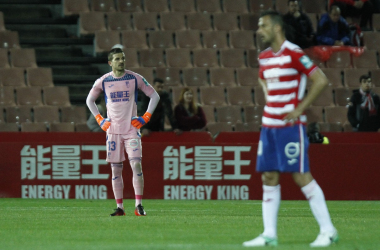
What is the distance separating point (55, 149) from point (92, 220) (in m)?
5.06

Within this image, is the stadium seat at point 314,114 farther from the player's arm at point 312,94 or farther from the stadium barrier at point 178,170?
the player's arm at point 312,94

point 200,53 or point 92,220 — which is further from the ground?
point 200,53

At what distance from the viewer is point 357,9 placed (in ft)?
59.7

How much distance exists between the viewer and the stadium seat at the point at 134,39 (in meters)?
16.6

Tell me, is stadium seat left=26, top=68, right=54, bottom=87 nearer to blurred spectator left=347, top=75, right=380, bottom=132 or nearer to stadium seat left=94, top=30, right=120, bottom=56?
stadium seat left=94, top=30, right=120, bottom=56

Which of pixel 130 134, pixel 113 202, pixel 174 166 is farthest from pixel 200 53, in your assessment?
pixel 130 134

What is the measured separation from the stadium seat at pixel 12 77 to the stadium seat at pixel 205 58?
357 cm

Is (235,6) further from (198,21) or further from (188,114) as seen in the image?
(188,114)

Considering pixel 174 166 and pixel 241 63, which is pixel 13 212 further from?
pixel 241 63

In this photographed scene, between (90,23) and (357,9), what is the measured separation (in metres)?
6.14

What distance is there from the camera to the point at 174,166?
13.5 m

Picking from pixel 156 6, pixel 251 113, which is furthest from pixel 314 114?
pixel 156 6

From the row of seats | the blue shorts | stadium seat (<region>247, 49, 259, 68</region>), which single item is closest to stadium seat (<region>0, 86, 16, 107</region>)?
the row of seats

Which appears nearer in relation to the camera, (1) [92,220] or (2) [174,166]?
(1) [92,220]
